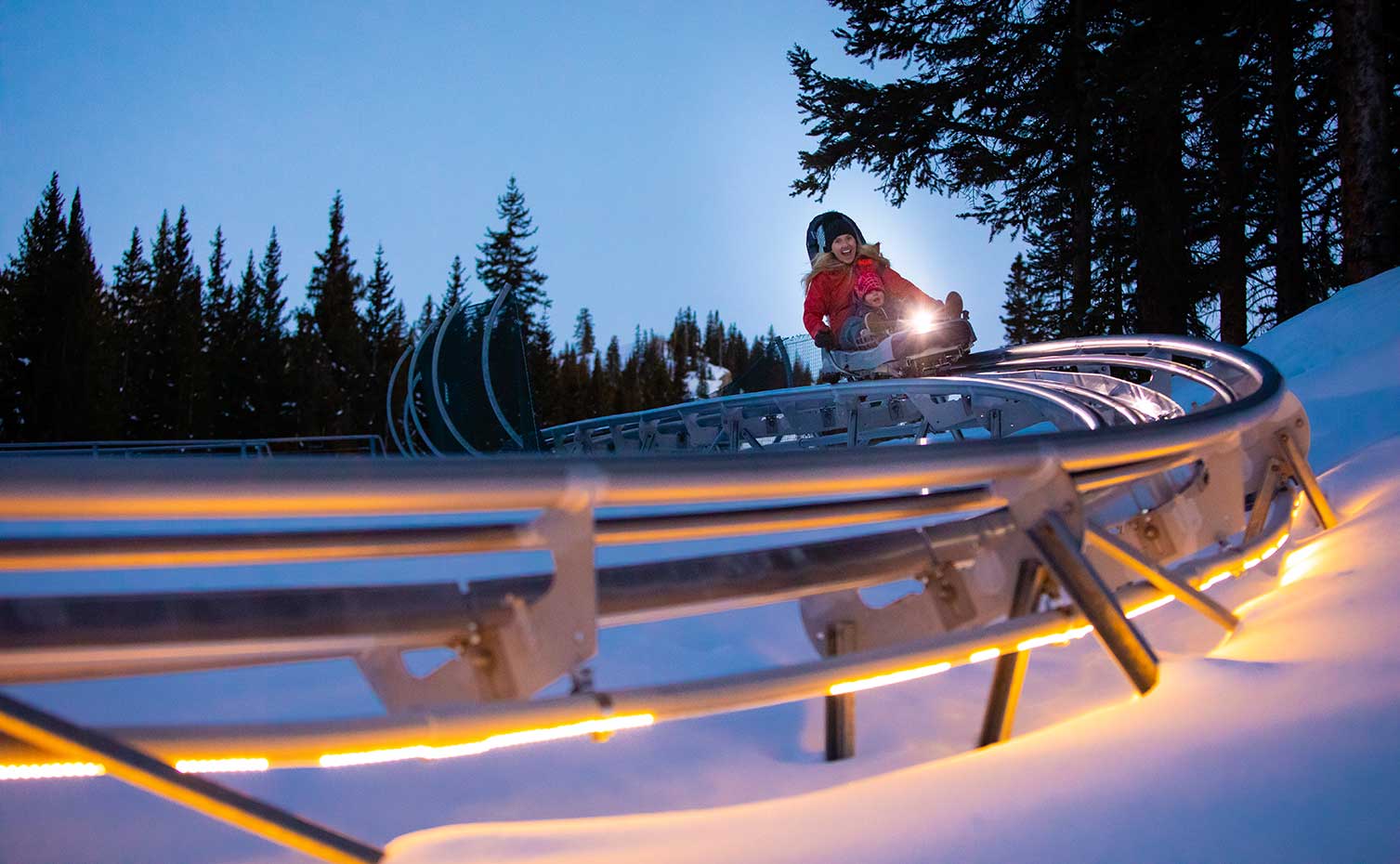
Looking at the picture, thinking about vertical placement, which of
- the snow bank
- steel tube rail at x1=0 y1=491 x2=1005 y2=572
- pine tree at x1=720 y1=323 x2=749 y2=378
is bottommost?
the snow bank

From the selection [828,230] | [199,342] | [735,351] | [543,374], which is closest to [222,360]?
[199,342]

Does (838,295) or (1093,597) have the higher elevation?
(838,295)

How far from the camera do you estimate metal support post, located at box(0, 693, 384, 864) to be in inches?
47.1

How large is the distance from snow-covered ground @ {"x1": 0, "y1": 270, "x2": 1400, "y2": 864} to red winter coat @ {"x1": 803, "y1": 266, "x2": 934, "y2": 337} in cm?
744

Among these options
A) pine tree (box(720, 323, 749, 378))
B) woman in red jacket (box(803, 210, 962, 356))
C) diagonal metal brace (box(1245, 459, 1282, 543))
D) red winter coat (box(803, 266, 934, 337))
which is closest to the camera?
diagonal metal brace (box(1245, 459, 1282, 543))

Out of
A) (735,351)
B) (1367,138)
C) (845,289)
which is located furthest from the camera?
(735,351)

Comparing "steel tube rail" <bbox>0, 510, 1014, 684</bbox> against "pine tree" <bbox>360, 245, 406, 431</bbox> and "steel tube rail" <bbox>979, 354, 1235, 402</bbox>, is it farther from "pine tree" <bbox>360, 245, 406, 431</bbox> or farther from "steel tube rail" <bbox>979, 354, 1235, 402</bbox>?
"pine tree" <bbox>360, 245, 406, 431</bbox>

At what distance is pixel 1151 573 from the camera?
228 cm

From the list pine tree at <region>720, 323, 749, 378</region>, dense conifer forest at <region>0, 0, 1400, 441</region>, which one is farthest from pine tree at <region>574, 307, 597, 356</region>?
dense conifer forest at <region>0, 0, 1400, 441</region>

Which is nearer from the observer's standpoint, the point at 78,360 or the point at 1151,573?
the point at 1151,573

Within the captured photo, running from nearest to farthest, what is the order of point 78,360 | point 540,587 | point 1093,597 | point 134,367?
point 540,587 < point 1093,597 < point 78,360 < point 134,367

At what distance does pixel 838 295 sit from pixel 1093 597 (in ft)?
32.4

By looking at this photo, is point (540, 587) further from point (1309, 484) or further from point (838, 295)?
point (838, 295)

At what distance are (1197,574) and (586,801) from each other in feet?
5.57
